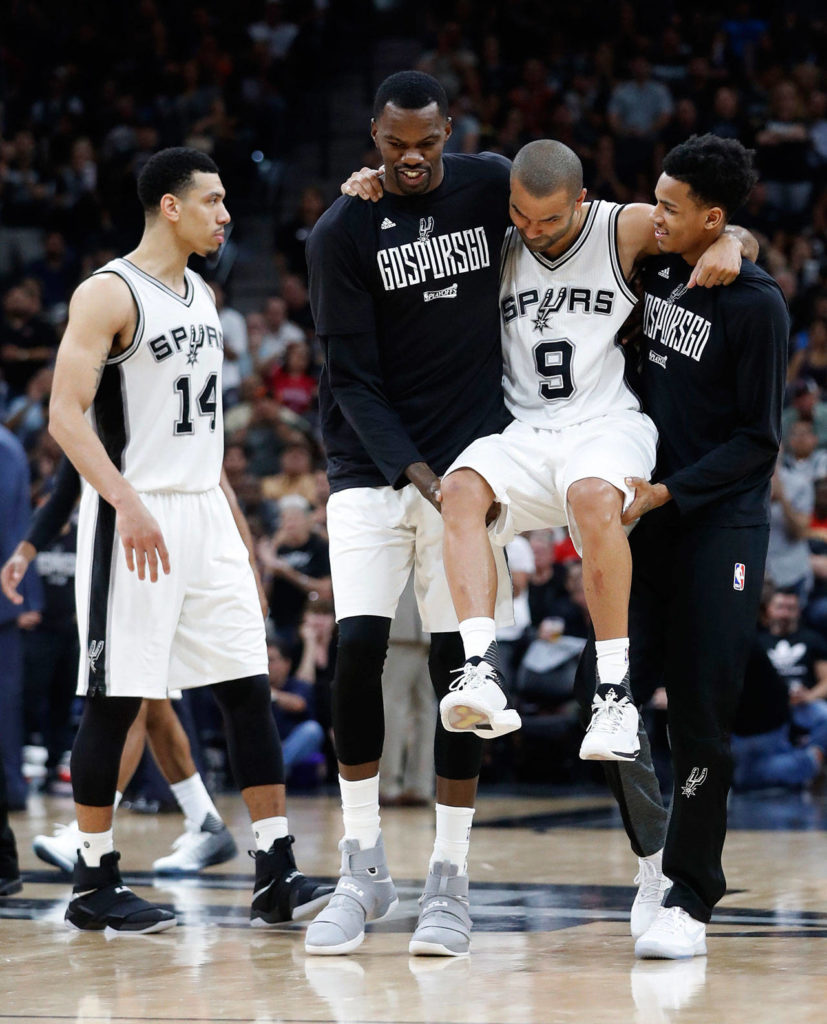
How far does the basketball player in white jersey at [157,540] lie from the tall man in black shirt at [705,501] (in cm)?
123

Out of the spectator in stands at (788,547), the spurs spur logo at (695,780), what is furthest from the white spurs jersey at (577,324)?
the spectator in stands at (788,547)

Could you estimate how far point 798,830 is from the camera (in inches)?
294

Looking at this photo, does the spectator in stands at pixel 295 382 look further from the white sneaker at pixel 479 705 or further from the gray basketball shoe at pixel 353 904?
the white sneaker at pixel 479 705

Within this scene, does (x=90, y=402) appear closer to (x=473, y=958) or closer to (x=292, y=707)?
(x=473, y=958)

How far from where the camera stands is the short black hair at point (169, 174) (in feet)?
16.8

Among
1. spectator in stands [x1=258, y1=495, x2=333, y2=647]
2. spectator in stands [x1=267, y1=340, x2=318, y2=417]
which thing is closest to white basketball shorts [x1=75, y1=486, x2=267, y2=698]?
spectator in stands [x1=258, y1=495, x2=333, y2=647]

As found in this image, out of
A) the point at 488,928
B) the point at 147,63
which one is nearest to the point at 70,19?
the point at 147,63

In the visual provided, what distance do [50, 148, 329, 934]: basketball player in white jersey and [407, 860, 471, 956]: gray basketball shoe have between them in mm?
504

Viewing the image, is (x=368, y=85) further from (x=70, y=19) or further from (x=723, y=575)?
(x=723, y=575)

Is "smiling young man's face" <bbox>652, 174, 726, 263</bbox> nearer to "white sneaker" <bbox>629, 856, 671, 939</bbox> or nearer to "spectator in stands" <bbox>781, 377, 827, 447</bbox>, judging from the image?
"white sneaker" <bbox>629, 856, 671, 939</bbox>

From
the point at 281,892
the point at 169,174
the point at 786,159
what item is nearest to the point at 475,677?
the point at 281,892

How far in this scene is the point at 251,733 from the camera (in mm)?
5066

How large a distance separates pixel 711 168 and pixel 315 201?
10.5m

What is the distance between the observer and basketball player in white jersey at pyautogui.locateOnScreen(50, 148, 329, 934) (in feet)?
16.0
